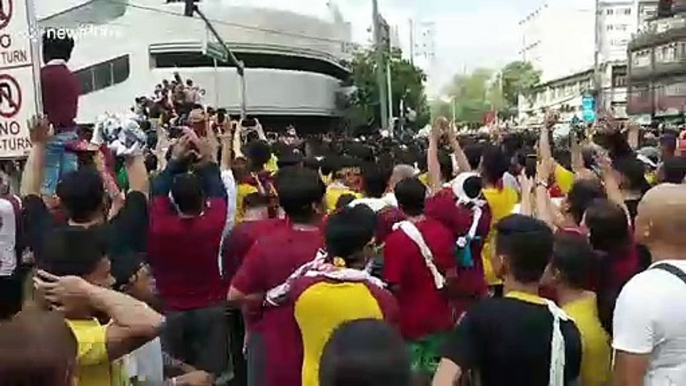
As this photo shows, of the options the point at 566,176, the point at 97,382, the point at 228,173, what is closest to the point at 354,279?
the point at 97,382

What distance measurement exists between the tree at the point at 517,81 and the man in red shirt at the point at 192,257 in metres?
142

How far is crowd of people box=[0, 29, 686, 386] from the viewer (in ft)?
12.4

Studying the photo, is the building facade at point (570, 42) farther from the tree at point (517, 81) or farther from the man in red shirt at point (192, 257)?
the man in red shirt at point (192, 257)

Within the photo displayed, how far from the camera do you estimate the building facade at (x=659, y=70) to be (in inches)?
2931

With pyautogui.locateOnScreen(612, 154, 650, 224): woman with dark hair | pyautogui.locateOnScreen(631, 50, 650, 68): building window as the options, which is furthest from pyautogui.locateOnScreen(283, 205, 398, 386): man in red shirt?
pyautogui.locateOnScreen(631, 50, 650, 68): building window

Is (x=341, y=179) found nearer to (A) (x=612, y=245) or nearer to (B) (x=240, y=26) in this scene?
(A) (x=612, y=245)

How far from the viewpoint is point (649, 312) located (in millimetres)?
3990

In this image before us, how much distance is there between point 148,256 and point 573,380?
3.22 metres

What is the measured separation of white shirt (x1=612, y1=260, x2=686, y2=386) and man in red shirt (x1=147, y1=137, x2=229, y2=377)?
3.03 metres

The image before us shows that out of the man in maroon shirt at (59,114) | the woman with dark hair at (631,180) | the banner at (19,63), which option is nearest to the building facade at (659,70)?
the woman with dark hair at (631,180)

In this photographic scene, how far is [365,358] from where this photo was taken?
2.52 m

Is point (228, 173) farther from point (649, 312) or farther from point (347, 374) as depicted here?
point (347, 374)

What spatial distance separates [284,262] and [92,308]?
1610 mm

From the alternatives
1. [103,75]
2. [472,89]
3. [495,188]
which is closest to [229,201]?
[495,188]
